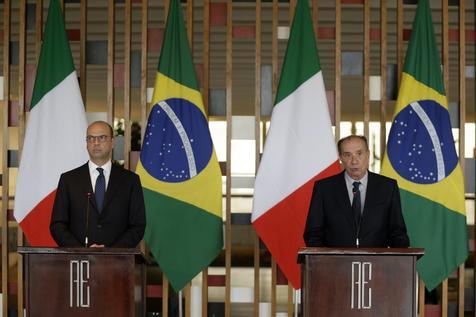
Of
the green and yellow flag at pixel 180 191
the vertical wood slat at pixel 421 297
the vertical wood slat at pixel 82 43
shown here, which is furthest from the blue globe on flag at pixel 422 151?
the vertical wood slat at pixel 82 43

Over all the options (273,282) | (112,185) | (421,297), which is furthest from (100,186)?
(421,297)

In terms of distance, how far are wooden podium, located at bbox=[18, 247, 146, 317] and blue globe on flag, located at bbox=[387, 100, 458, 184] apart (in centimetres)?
215

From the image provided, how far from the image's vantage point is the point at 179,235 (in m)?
4.96

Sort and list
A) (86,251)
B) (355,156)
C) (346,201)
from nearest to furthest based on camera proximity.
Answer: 1. (86,251)
2. (355,156)
3. (346,201)

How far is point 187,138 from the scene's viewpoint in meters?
4.98

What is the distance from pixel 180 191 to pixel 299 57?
3.74 ft

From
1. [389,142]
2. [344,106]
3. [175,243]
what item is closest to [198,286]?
[175,243]

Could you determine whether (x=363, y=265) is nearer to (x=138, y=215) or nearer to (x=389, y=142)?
(x=138, y=215)

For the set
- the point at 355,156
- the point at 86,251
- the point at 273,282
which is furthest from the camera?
the point at 273,282

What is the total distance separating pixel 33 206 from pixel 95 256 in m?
1.66

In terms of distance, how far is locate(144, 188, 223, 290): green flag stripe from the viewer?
4.94 m

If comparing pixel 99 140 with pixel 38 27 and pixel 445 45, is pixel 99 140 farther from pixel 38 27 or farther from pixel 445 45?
pixel 445 45

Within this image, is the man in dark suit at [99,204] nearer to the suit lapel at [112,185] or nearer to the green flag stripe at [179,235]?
the suit lapel at [112,185]

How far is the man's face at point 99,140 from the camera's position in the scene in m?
3.71
